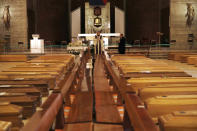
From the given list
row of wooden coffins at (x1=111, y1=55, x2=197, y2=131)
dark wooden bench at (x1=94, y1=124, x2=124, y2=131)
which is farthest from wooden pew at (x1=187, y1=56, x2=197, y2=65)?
dark wooden bench at (x1=94, y1=124, x2=124, y2=131)

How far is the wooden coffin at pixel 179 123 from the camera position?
2.03m

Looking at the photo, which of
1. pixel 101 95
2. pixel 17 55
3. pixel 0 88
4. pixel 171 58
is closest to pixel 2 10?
pixel 17 55

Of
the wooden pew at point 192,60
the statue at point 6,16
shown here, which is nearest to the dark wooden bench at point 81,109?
the wooden pew at point 192,60

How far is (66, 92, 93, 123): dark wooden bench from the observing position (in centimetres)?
235

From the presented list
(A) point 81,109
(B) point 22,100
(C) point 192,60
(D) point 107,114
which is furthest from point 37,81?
(C) point 192,60

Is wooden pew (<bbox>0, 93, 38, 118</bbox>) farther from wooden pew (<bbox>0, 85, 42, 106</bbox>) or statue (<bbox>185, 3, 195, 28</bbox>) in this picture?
statue (<bbox>185, 3, 195, 28</bbox>)

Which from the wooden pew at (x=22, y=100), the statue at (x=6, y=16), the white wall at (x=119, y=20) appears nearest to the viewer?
the wooden pew at (x=22, y=100)

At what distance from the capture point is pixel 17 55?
1510cm

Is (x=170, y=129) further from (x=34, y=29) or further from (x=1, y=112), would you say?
(x=34, y=29)

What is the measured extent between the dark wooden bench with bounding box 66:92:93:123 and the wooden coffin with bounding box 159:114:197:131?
1.84 feet

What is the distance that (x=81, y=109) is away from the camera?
258 centimetres

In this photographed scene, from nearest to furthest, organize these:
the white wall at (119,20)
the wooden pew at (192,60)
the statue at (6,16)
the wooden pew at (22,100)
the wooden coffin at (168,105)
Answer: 1. the wooden coffin at (168,105)
2. the wooden pew at (22,100)
3. the wooden pew at (192,60)
4. the statue at (6,16)
5. the white wall at (119,20)

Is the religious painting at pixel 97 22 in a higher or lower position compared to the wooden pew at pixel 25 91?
higher

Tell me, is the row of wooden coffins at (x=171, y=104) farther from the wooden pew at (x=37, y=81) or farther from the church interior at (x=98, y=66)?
the wooden pew at (x=37, y=81)
